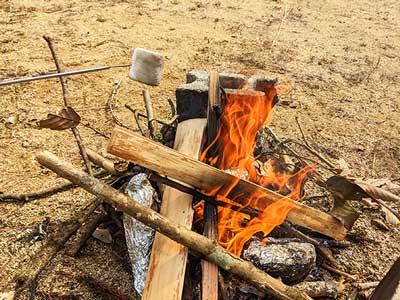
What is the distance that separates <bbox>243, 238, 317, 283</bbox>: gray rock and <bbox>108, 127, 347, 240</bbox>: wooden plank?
0.17 m

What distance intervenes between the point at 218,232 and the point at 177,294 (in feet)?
1.58

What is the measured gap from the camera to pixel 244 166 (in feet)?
8.95

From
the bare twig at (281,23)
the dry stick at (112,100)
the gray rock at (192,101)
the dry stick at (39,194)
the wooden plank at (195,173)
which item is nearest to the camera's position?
the wooden plank at (195,173)

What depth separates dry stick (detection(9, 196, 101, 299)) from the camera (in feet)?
8.25

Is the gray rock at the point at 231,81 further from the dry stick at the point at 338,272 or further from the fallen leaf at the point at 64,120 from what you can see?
the dry stick at the point at 338,272

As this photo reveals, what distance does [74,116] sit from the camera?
2.29 meters

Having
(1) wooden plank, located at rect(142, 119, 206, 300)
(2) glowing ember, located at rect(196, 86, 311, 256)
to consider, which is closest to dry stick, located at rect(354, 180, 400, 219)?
(2) glowing ember, located at rect(196, 86, 311, 256)

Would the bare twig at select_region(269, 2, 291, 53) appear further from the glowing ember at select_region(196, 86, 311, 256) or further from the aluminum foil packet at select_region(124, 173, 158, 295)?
the aluminum foil packet at select_region(124, 173, 158, 295)

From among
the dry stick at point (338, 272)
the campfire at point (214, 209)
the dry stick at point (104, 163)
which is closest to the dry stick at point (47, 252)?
the campfire at point (214, 209)

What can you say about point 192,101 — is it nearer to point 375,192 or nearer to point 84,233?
point 84,233

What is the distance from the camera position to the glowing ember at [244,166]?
234cm

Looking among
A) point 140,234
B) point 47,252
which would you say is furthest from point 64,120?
point 47,252

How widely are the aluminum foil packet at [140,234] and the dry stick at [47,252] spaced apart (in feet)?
1.63

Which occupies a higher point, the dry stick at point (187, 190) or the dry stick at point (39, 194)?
the dry stick at point (187, 190)
